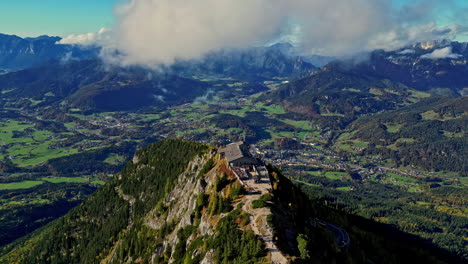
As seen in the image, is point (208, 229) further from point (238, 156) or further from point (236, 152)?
point (236, 152)

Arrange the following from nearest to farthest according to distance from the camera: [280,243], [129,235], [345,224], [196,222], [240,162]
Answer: [280,243] < [196,222] < [240,162] < [129,235] < [345,224]

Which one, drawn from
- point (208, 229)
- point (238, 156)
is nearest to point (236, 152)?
point (238, 156)

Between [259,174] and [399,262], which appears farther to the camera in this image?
[399,262]

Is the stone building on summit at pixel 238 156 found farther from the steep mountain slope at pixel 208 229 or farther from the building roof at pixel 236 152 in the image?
the steep mountain slope at pixel 208 229

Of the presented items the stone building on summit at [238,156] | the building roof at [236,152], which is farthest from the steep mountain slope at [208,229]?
the building roof at [236,152]

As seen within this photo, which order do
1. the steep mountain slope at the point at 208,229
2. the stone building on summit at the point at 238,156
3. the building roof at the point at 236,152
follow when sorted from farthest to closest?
the building roof at the point at 236,152, the stone building on summit at the point at 238,156, the steep mountain slope at the point at 208,229

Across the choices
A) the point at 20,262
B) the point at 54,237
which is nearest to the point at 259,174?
the point at 54,237

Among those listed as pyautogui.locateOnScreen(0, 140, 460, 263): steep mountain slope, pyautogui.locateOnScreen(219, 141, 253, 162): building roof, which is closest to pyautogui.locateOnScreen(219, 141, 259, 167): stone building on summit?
pyautogui.locateOnScreen(219, 141, 253, 162): building roof

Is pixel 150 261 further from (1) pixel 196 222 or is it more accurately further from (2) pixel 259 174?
(2) pixel 259 174

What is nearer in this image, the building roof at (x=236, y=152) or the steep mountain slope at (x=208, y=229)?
the steep mountain slope at (x=208, y=229)
